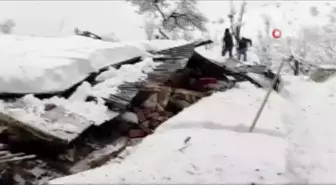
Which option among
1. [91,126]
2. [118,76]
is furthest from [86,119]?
[118,76]

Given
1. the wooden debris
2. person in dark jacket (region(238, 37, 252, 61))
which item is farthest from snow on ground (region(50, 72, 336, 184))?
person in dark jacket (region(238, 37, 252, 61))

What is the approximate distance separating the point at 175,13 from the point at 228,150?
80.0ft

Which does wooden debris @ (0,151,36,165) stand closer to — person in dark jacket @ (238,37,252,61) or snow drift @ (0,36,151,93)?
snow drift @ (0,36,151,93)

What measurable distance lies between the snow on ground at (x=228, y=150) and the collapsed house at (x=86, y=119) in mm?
541

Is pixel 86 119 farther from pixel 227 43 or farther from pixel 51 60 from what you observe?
pixel 227 43

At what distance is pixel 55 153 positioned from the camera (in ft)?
23.5

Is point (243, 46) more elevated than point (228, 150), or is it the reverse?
point (243, 46)

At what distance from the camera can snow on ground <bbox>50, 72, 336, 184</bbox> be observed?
→ 6.62m

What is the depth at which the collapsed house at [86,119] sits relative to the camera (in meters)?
6.91

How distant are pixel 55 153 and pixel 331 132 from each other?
596cm

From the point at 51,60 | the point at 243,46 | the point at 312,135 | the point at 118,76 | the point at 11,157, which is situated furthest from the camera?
the point at 243,46

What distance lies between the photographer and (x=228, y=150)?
7.52m

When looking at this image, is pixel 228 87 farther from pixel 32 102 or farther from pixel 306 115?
pixel 32 102

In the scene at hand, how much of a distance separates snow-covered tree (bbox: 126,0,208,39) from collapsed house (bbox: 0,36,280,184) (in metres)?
19.3
